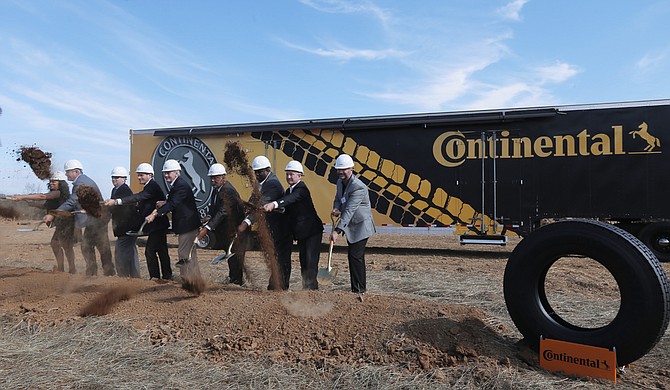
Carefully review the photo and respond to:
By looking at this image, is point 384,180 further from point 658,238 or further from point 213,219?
point 213,219

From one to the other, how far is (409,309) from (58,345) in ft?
9.98

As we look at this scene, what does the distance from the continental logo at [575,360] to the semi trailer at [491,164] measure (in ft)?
24.4

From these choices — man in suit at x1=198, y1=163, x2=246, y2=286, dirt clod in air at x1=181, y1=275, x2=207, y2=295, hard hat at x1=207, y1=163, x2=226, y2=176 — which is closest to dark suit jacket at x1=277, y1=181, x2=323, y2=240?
man in suit at x1=198, y1=163, x2=246, y2=286

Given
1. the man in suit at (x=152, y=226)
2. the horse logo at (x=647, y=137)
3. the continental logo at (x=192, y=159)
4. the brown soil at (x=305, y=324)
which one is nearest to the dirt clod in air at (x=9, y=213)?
the brown soil at (x=305, y=324)

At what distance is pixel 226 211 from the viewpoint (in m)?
7.07

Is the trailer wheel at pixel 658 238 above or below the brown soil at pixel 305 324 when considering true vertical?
above

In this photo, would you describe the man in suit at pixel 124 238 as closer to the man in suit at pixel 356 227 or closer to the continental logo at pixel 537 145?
the man in suit at pixel 356 227

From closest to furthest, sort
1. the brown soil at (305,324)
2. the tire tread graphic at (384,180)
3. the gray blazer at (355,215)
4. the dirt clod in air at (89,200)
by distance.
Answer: the brown soil at (305,324), the gray blazer at (355,215), the dirt clod in air at (89,200), the tire tread graphic at (384,180)

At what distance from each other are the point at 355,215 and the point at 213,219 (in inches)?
Result: 77.6

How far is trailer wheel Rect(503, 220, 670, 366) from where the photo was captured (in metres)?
3.68

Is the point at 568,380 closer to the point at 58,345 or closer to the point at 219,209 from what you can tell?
the point at 58,345

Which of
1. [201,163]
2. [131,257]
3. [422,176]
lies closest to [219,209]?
[131,257]

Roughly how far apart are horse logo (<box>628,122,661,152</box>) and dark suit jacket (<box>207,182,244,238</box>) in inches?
316

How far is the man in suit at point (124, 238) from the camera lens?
7734 mm
